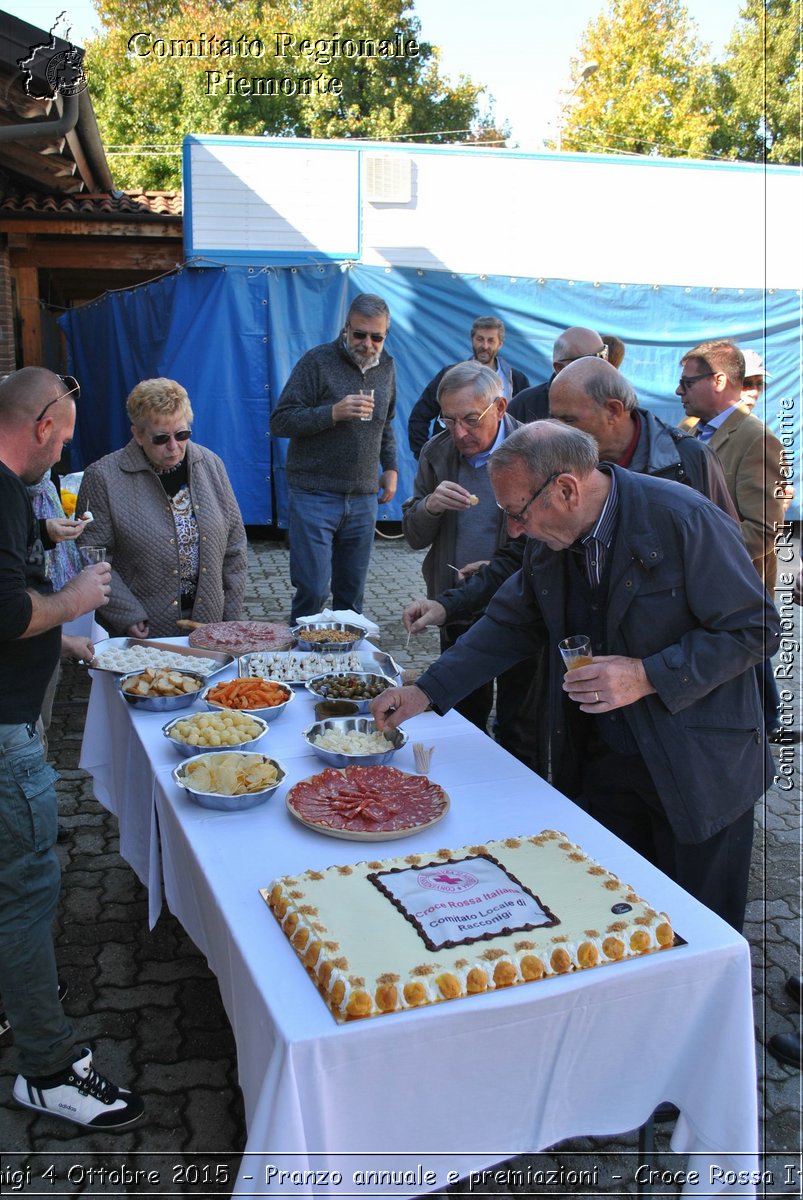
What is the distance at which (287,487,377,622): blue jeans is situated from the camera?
5246 millimetres

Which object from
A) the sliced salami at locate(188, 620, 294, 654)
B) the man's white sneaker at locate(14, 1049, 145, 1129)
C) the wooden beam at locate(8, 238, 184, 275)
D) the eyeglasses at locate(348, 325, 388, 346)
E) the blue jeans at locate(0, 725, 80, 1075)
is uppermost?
the wooden beam at locate(8, 238, 184, 275)

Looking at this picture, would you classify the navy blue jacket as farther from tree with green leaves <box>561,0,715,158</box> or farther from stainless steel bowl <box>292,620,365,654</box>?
tree with green leaves <box>561,0,715,158</box>

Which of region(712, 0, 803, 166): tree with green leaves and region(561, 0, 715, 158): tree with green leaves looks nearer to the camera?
region(712, 0, 803, 166): tree with green leaves

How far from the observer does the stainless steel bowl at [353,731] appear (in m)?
2.50

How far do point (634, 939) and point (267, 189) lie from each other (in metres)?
9.40

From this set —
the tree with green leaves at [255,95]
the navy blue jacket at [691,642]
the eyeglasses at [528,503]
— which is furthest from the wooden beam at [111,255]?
the tree with green leaves at [255,95]

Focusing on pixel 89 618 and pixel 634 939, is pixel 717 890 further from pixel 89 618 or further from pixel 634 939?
pixel 89 618

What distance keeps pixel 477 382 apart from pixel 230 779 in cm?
193

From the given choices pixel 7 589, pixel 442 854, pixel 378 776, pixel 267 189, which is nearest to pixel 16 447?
pixel 7 589

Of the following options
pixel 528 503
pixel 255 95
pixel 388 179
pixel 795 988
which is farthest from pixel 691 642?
pixel 255 95

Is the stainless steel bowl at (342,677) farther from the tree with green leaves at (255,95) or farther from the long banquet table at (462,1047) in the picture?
the tree with green leaves at (255,95)

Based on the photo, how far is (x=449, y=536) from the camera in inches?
151

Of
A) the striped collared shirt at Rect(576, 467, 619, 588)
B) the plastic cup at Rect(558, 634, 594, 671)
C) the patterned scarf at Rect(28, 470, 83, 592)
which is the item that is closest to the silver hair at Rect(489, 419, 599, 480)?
the striped collared shirt at Rect(576, 467, 619, 588)

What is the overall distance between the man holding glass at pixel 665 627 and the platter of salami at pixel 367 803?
0.46 metres
